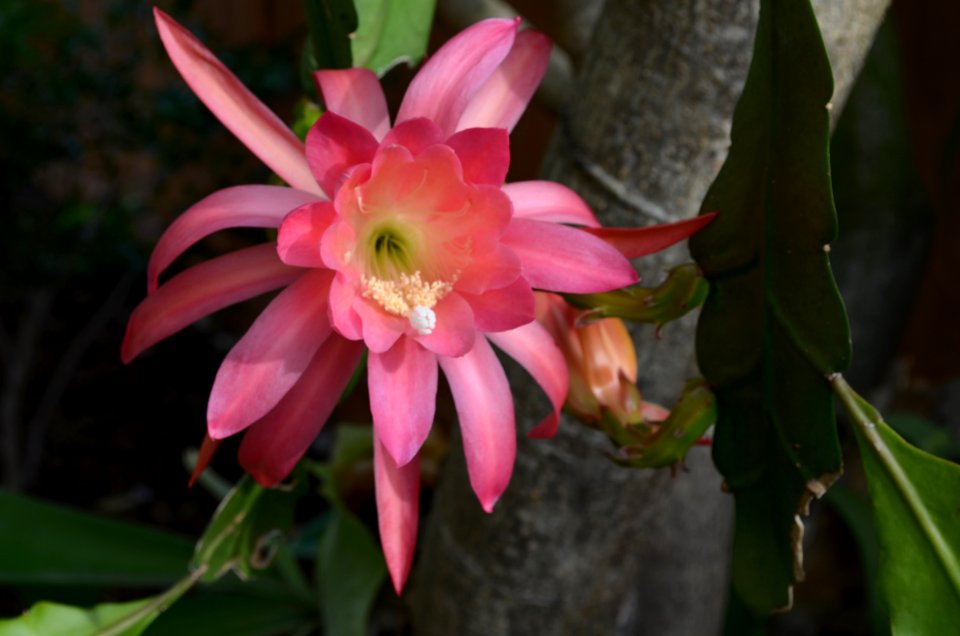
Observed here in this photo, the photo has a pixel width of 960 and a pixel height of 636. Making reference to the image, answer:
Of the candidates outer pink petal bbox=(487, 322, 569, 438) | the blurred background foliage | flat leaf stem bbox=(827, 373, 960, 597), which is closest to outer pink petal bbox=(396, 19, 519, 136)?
outer pink petal bbox=(487, 322, 569, 438)

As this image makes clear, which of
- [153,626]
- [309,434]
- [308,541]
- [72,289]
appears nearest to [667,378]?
[309,434]

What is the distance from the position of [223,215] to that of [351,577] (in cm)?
60

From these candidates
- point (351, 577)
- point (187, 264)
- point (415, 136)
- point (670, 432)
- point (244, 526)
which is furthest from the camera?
point (187, 264)

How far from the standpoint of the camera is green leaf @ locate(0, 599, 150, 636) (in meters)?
0.55

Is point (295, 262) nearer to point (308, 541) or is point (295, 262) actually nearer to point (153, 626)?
point (153, 626)

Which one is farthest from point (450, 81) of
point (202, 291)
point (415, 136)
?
point (202, 291)

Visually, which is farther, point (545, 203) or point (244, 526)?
point (244, 526)

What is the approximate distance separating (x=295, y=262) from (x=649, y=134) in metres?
0.29

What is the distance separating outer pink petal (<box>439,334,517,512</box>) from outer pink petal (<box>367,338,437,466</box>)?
0.02 metres

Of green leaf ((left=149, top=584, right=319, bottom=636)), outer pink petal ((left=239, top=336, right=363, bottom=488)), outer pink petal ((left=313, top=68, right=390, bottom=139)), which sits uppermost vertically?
outer pink petal ((left=313, top=68, right=390, bottom=139))

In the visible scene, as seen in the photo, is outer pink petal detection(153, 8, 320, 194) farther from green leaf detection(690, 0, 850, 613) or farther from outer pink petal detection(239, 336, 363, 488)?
green leaf detection(690, 0, 850, 613)

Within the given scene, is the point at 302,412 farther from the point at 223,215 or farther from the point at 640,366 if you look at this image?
the point at 640,366

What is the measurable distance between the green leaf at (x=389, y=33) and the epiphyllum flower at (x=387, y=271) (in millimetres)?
127

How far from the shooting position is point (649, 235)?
47cm
